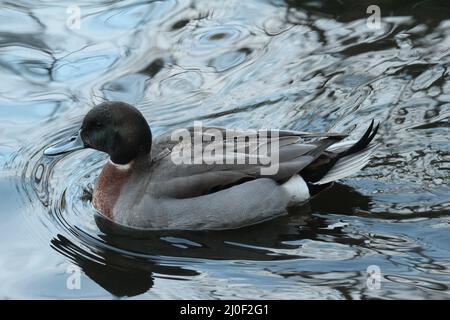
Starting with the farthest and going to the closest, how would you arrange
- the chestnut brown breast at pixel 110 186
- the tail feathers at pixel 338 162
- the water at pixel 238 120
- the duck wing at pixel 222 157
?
the tail feathers at pixel 338 162 → the chestnut brown breast at pixel 110 186 → the duck wing at pixel 222 157 → the water at pixel 238 120

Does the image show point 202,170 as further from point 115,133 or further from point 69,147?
point 69,147

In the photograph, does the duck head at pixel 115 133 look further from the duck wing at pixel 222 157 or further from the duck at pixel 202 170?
the duck wing at pixel 222 157

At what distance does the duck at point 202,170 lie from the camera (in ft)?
23.4

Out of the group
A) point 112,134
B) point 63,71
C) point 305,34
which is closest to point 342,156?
point 112,134

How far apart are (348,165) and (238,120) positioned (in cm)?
138

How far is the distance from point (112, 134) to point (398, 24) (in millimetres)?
3786

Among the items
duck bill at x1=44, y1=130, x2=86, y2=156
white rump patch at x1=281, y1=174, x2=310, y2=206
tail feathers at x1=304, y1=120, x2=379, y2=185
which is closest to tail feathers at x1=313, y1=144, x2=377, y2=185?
tail feathers at x1=304, y1=120, x2=379, y2=185

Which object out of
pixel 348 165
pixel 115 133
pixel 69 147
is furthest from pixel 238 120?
pixel 69 147

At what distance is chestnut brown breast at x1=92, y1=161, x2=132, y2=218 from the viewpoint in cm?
735

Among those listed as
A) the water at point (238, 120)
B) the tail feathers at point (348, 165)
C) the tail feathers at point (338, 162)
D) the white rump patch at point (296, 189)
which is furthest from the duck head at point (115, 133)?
the tail feathers at point (348, 165)

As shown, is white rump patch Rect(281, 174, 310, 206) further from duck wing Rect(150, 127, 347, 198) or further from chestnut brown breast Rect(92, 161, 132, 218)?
chestnut brown breast Rect(92, 161, 132, 218)

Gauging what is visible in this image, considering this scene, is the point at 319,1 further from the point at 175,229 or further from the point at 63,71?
the point at 175,229

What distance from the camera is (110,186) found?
7375 millimetres

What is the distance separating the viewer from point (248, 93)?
8867 millimetres
